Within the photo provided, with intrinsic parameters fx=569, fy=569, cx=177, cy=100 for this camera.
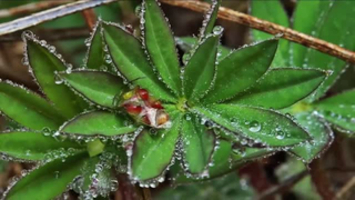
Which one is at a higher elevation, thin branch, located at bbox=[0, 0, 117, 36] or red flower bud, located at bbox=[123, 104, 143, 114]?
thin branch, located at bbox=[0, 0, 117, 36]

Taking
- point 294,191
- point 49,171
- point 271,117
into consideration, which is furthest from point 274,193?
point 49,171

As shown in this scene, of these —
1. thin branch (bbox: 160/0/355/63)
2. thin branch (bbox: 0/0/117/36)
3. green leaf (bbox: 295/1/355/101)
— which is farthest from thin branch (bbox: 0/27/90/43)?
green leaf (bbox: 295/1/355/101)

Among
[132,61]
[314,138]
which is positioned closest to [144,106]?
[132,61]

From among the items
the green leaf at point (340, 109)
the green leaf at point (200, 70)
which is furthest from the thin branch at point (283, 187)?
the green leaf at point (200, 70)

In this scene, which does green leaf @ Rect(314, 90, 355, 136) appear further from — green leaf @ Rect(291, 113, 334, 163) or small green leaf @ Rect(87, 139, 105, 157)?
small green leaf @ Rect(87, 139, 105, 157)

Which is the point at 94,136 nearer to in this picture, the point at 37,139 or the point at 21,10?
the point at 37,139

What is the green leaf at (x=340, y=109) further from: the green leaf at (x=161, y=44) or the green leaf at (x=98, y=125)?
the green leaf at (x=98, y=125)
